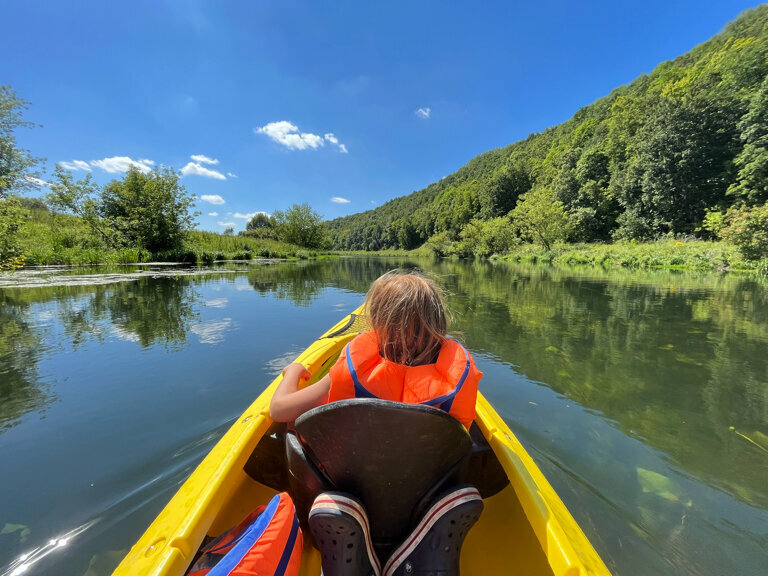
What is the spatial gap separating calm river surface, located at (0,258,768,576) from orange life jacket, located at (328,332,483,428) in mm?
1625

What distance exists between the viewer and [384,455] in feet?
3.31

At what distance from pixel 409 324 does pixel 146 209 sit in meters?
26.8

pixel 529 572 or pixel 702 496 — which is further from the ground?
pixel 529 572

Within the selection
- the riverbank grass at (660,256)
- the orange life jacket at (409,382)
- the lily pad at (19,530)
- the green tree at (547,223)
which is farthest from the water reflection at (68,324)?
the green tree at (547,223)

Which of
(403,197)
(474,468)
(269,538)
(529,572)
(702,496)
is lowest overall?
(702,496)

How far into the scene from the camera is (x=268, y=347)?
5.31m

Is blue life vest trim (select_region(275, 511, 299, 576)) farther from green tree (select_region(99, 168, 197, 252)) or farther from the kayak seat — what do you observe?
green tree (select_region(99, 168, 197, 252))

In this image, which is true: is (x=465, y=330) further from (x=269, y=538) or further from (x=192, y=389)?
(x=269, y=538)

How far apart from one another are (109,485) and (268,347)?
121 inches

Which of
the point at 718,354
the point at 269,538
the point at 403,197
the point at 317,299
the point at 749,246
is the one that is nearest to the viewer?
the point at 269,538

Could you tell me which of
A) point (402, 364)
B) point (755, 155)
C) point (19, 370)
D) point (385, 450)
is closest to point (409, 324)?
point (402, 364)

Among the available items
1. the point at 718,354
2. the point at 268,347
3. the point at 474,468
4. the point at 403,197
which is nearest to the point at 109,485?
the point at 474,468

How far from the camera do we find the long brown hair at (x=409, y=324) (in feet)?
4.00

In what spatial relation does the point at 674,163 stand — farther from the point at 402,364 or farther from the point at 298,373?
the point at 298,373
